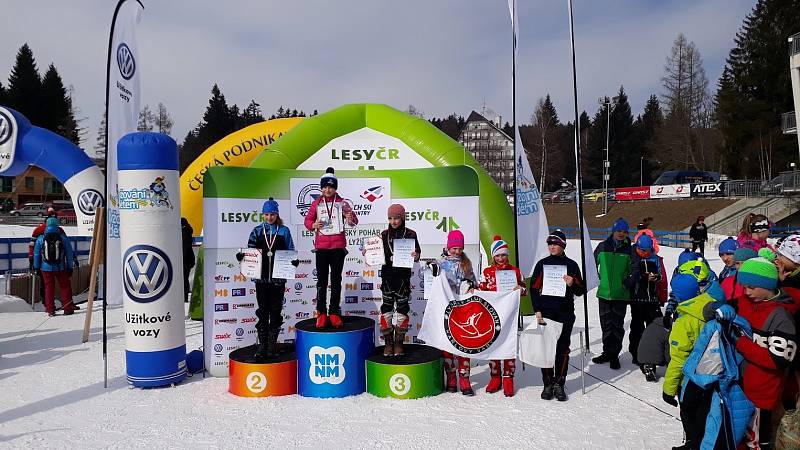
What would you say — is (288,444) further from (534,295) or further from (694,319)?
(694,319)

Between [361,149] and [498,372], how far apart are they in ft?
16.3

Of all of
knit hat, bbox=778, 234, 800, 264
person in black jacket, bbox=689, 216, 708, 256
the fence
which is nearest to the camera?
knit hat, bbox=778, 234, 800, 264

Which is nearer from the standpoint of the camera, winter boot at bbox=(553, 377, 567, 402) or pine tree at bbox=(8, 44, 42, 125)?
winter boot at bbox=(553, 377, 567, 402)

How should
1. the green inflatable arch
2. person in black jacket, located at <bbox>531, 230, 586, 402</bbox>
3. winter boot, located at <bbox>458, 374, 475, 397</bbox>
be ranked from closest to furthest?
person in black jacket, located at <bbox>531, 230, 586, 402</bbox>
winter boot, located at <bbox>458, 374, 475, 397</bbox>
the green inflatable arch

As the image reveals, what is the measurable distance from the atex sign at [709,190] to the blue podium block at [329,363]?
119ft

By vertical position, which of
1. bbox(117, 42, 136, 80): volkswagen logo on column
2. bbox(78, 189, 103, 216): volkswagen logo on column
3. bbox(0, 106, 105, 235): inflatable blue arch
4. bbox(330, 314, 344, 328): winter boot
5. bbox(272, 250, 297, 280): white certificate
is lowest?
bbox(330, 314, 344, 328): winter boot

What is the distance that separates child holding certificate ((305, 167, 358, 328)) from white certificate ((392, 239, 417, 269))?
703mm

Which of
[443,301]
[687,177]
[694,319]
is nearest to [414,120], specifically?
[443,301]

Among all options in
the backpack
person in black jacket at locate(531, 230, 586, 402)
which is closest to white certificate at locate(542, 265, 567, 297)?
person in black jacket at locate(531, 230, 586, 402)

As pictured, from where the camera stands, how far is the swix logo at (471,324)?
555 cm

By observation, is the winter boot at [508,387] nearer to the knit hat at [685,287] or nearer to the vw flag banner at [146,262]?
the knit hat at [685,287]

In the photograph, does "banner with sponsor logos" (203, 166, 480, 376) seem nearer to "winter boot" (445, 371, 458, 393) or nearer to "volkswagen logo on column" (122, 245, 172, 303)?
"volkswagen logo on column" (122, 245, 172, 303)

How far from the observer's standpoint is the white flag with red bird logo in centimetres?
555

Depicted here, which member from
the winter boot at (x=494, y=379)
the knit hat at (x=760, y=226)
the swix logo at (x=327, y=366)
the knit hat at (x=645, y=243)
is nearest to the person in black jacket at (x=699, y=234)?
the knit hat at (x=760, y=226)
